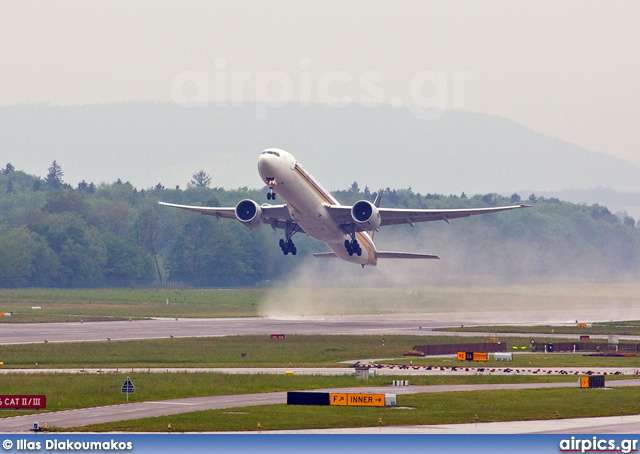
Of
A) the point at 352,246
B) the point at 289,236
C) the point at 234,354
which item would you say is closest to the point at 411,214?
the point at 352,246

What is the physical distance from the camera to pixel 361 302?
125125 mm

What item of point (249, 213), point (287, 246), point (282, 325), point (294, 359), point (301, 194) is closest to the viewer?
point (294, 359)

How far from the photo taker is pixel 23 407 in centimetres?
4231

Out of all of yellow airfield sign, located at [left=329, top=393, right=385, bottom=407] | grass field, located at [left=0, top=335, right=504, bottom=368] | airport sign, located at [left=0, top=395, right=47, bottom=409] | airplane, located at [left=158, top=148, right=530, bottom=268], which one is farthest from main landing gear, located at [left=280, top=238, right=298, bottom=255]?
airport sign, located at [left=0, top=395, right=47, bottom=409]

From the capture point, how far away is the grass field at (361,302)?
118500 millimetres

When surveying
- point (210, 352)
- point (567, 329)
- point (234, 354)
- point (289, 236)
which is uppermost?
point (289, 236)

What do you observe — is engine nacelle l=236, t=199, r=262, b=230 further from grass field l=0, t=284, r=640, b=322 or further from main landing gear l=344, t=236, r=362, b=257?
grass field l=0, t=284, r=640, b=322

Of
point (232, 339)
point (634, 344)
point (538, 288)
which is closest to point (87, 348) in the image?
point (232, 339)

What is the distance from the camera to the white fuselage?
2734 inches

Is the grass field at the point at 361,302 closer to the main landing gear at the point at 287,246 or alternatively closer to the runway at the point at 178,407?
the main landing gear at the point at 287,246

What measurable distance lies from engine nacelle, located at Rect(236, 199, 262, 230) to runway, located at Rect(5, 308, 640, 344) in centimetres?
986

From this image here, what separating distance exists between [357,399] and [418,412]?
3301 mm

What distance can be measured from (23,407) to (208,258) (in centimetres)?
15382

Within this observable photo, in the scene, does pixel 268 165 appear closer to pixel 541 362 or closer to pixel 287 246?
pixel 287 246
